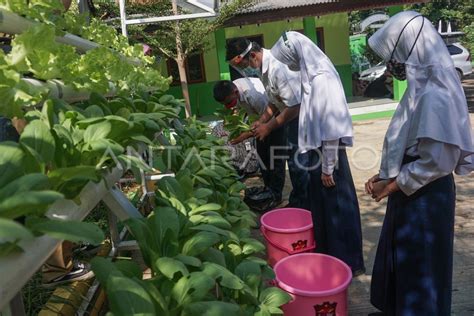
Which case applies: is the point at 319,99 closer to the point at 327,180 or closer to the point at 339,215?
the point at 327,180

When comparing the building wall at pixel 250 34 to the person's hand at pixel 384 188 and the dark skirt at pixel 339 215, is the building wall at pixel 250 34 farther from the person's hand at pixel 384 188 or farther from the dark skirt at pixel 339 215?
the person's hand at pixel 384 188

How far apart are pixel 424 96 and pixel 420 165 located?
0.29 metres

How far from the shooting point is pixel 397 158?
203cm

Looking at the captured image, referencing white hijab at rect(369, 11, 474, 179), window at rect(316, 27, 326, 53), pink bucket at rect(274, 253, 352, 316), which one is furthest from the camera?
window at rect(316, 27, 326, 53)

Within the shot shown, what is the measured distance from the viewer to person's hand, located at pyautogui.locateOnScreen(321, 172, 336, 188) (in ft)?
9.45

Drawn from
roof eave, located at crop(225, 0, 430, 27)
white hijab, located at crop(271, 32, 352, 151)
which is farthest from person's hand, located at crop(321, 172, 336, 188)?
roof eave, located at crop(225, 0, 430, 27)

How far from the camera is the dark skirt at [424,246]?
6.72 feet

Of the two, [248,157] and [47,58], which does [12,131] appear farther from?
[248,157]

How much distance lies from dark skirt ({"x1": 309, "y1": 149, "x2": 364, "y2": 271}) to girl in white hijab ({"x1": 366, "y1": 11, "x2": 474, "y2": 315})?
0.66 metres

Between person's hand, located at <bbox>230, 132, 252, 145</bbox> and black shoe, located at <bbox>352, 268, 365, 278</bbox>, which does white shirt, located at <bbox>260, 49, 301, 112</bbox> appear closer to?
person's hand, located at <bbox>230, 132, 252, 145</bbox>

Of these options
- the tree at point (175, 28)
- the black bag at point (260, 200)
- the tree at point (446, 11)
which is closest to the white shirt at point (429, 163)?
the black bag at point (260, 200)

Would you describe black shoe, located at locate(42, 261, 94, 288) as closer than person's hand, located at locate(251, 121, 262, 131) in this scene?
Yes

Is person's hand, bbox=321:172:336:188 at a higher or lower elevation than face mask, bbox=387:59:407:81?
lower

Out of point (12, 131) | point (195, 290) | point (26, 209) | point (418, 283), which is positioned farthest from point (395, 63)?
point (26, 209)
